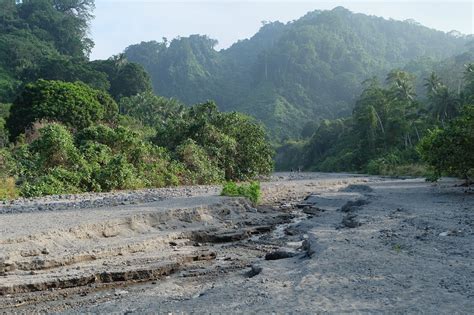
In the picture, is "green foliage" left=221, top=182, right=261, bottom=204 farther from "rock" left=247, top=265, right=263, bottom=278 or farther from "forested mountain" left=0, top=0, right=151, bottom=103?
"forested mountain" left=0, top=0, right=151, bottom=103

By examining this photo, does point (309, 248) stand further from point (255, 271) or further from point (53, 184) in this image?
point (53, 184)

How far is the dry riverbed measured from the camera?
6.28m

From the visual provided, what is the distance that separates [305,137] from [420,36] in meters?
105

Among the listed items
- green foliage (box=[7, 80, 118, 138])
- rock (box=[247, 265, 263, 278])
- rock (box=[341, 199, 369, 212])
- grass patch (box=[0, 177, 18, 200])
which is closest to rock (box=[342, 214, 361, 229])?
rock (box=[341, 199, 369, 212])

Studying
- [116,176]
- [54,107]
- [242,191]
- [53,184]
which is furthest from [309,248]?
[54,107]

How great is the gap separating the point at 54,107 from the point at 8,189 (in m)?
15.5

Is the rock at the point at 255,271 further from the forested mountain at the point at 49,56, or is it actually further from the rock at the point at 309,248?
the forested mountain at the point at 49,56

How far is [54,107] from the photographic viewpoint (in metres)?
32.5

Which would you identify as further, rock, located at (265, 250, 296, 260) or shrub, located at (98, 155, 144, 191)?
shrub, located at (98, 155, 144, 191)

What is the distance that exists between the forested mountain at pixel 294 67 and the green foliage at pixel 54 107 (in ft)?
225

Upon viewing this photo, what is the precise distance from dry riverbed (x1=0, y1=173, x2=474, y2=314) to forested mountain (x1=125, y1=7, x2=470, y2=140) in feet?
283

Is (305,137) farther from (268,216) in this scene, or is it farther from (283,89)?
(268,216)

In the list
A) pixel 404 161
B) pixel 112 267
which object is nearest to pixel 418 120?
pixel 404 161

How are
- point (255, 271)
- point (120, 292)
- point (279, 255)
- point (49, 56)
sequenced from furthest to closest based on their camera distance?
point (49, 56) → point (279, 255) → point (255, 271) → point (120, 292)
